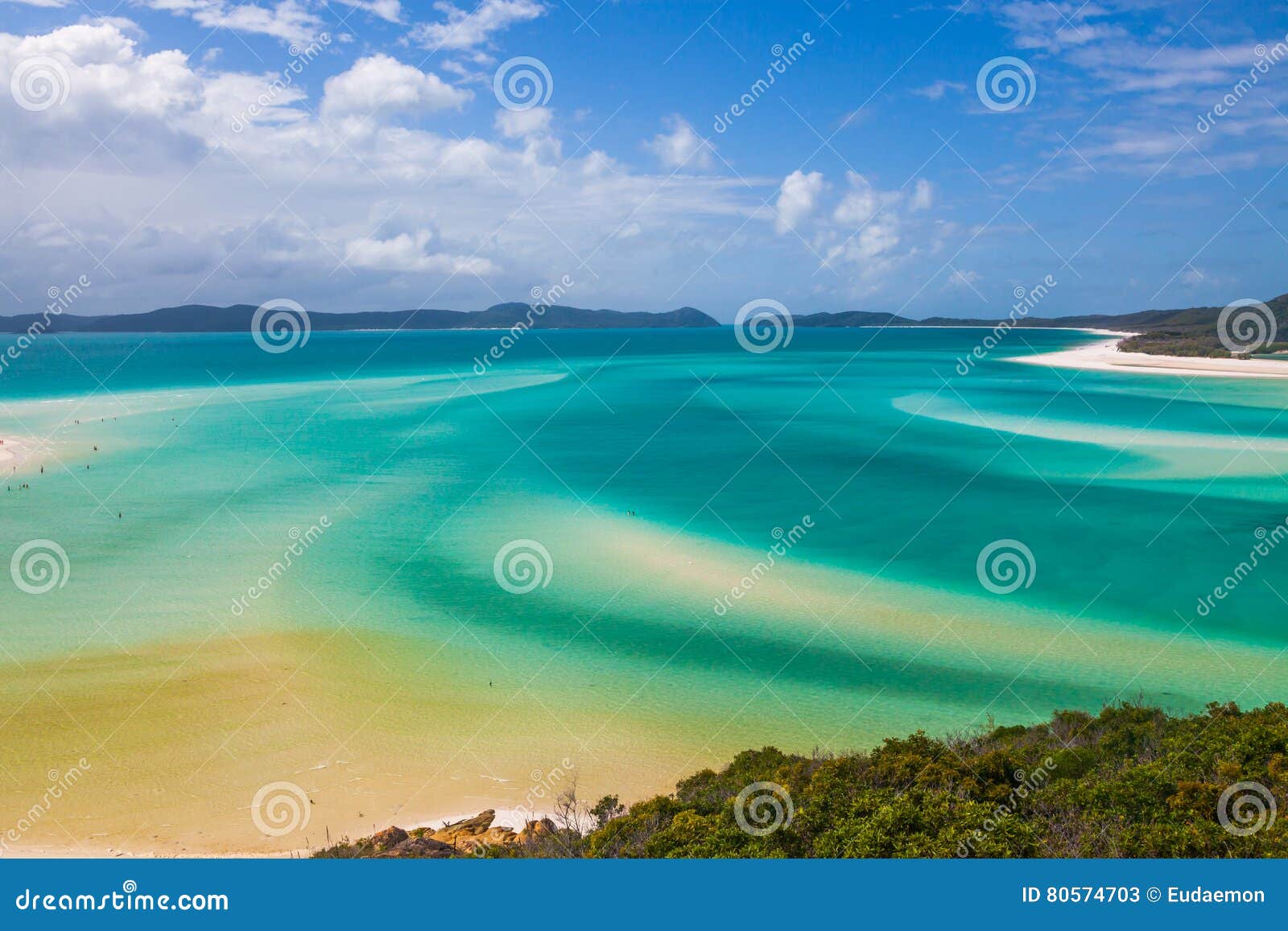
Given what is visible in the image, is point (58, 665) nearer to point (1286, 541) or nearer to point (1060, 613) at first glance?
point (1060, 613)

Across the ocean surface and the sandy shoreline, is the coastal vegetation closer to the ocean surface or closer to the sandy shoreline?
the ocean surface

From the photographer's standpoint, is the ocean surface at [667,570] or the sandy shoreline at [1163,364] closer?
the ocean surface at [667,570]

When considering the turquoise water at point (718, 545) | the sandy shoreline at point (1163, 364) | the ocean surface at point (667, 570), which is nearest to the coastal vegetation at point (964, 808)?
the ocean surface at point (667, 570)

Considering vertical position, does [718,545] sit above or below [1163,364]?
below

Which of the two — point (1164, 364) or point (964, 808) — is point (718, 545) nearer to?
point (964, 808)

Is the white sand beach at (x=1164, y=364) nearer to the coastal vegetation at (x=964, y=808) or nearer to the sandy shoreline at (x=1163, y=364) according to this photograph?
the sandy shoreline at (x=1163, y=364)

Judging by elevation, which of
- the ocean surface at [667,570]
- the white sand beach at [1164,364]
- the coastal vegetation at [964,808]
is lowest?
the coastal vegetation at [964,808]

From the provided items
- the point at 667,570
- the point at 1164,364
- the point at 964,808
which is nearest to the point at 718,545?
the point at 667,570
